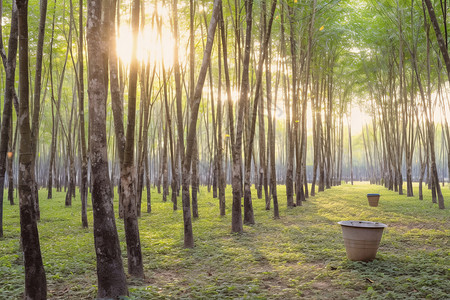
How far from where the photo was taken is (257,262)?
5.02 metres

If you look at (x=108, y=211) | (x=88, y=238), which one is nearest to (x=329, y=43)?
(x=88, y=238)

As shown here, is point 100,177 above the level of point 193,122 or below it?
below

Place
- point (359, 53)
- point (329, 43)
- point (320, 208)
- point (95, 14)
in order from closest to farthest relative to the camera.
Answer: point (95, 14)
point (320, 208)
point (329, 43)
point (359, 53)

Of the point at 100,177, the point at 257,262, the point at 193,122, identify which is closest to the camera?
the point at 100,177

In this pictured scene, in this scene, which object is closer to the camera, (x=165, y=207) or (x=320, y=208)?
(x=320, y=208)

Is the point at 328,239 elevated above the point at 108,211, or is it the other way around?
the point at 108,211

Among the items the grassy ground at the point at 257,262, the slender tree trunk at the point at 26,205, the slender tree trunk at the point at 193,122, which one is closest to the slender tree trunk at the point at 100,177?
the grassy ground at the point at 257,262

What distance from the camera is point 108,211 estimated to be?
10.8ft

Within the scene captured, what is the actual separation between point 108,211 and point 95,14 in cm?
192

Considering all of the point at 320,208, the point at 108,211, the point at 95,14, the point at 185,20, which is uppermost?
the point at 185,20

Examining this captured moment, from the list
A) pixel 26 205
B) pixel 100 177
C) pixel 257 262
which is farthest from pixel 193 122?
pixel 26 205

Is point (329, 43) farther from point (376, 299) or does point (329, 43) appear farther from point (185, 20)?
point (376, 299)

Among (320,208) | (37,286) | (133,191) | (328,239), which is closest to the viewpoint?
(37,286)

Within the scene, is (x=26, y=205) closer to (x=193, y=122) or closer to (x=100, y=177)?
(x=100, y=177)
